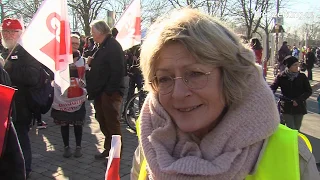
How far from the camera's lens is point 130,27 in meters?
6.88

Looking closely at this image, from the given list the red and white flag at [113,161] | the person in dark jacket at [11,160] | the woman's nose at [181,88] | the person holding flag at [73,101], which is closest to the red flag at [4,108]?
the person in dark jacket at [11,160]

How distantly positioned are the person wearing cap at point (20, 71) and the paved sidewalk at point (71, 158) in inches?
19.3

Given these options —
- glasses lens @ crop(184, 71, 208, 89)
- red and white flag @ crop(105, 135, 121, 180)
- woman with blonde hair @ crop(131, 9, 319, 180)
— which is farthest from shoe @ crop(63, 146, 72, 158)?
glasses lens @ crop(184, 71, 208, 89)

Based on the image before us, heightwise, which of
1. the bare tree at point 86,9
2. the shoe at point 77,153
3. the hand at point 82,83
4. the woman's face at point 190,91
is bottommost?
the shoe at point 77,153

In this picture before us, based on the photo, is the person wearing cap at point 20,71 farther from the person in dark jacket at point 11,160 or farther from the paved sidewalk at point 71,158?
the person in dark jacket at point 11,160

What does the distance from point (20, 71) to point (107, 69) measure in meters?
1.13

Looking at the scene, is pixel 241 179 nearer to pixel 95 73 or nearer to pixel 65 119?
pixel 95 73

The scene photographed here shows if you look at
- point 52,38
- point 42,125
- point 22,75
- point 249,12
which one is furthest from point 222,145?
point 249,12

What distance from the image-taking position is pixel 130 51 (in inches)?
343

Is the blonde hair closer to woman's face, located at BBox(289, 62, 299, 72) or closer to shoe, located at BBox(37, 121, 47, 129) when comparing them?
woman's face, located at BBox(289, 62, 299, 72)

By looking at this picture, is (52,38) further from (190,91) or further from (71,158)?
(190,91)

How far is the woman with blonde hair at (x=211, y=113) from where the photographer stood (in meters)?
1.40

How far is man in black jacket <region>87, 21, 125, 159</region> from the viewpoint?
16.2ft

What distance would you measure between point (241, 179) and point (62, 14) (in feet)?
12.1
